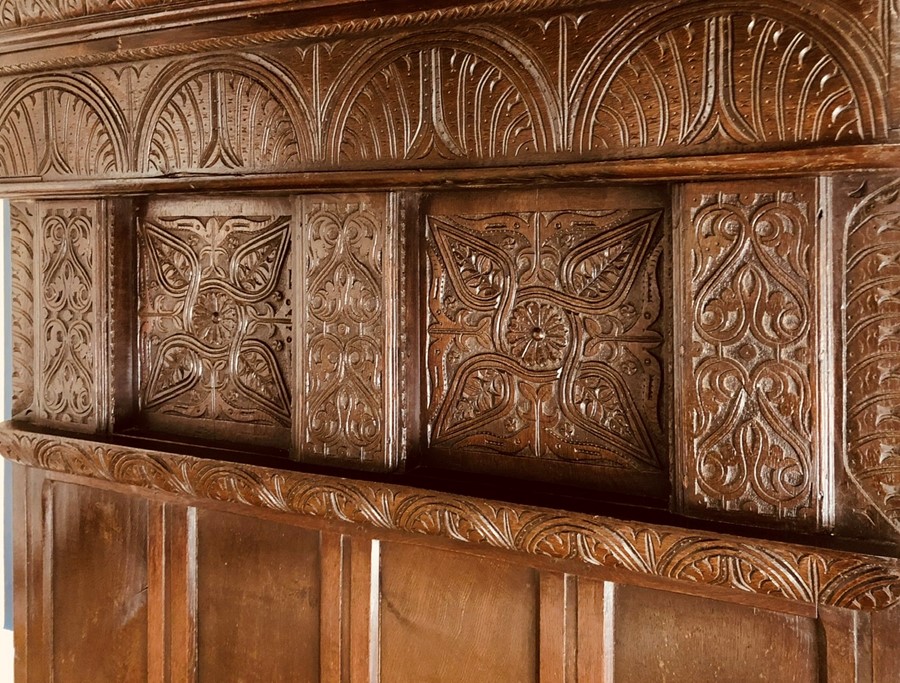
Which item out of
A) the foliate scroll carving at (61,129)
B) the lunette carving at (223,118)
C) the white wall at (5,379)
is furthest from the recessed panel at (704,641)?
the white wall at (5,379)

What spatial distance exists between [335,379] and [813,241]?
814 millimetres

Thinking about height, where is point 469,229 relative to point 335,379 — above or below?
above

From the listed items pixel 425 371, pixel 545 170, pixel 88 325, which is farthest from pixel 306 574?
pixel 545 170

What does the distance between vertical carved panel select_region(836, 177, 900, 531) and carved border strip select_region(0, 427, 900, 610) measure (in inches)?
4.8

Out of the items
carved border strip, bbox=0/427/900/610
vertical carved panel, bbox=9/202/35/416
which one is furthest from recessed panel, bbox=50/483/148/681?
vertical carved panel, bbox=9/202/35/416

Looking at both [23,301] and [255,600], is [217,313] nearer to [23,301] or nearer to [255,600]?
[23,301]

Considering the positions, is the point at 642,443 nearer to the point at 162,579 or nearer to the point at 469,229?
the point at 469,229

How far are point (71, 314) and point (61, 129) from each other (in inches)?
15.3

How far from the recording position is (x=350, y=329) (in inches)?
50.5

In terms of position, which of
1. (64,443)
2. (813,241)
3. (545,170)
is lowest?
(64,443)

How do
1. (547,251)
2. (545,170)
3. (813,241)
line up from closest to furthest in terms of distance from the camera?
(813,241) → (545,170) → (547,251)

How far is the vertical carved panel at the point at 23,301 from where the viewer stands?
156 centimetres

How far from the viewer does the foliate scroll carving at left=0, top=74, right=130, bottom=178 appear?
142 centimetres

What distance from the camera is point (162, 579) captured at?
4.88ft
